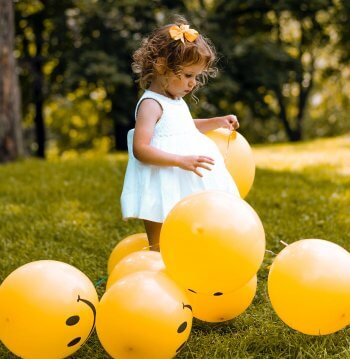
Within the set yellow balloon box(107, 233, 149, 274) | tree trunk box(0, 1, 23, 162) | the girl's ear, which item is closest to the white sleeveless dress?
the girl's ear

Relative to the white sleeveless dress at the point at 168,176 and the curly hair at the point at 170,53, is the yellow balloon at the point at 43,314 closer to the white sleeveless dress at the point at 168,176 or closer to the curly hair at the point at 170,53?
the white sleeveless dress at the point at 168,176

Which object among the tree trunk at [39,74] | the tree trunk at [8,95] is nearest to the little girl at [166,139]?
the tree trunk at [8,95]

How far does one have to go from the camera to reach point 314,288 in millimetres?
2199

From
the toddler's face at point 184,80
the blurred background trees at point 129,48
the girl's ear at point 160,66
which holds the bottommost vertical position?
the blurred background trees at point 129,48

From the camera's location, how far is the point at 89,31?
462 inches

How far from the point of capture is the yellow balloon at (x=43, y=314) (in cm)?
213

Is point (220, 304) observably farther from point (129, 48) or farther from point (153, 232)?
point (129, 48)

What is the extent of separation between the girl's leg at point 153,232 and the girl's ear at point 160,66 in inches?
31.0

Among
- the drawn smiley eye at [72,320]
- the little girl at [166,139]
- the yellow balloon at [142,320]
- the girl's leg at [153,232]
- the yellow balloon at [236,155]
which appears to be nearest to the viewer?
the yellow balloon at [142,320]

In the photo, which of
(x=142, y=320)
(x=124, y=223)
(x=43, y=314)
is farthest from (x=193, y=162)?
(x=124, y=223)

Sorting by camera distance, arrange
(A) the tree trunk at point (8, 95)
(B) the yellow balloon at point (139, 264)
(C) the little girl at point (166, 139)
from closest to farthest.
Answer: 1. (B) the yellow balloon at point (139, 264)
2. (C) the little girl at point (166, 139)
3. (A) the tree trunk at point (8, 95)

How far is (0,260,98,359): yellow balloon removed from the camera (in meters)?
2.13

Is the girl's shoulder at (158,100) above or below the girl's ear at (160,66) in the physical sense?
below

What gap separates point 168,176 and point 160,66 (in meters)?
0.57
